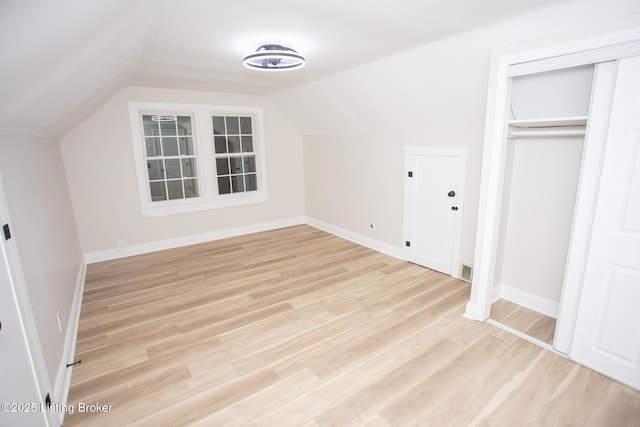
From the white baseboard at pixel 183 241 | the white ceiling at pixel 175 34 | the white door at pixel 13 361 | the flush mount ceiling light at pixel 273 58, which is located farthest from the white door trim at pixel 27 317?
the white baseboard at pixel 183 241

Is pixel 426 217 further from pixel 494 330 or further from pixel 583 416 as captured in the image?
pixel 583 416

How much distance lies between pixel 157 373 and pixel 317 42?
2983 millimetres

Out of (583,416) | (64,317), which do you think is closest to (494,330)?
(583,416)

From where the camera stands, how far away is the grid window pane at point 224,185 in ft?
18.1

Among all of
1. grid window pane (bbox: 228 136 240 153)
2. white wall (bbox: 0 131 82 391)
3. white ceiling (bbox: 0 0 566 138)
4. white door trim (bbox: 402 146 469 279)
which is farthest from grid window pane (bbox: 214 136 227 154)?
white door trim (bbox: 402 146 469 279)

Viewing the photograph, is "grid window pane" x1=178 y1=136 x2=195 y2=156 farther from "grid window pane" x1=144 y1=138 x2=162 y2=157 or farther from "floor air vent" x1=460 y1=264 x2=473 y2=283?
"floor air vent" x1=460 y1=264 x2=473 y2=283

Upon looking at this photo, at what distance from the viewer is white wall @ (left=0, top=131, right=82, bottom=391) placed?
1.89m

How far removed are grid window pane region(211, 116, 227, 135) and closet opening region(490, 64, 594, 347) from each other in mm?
4345

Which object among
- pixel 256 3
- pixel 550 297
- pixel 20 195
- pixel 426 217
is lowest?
pixel 550 297

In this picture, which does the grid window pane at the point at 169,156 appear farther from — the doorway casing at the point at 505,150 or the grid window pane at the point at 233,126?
the doorway casing at the point at 505,150

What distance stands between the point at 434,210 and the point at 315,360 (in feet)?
8.04

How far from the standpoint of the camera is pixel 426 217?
13.4 ft

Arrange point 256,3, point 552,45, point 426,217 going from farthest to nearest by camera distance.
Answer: point 426,217 → point 552,45 → point 256,3

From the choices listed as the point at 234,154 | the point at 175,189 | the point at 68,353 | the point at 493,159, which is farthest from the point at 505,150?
the point at 175,189
